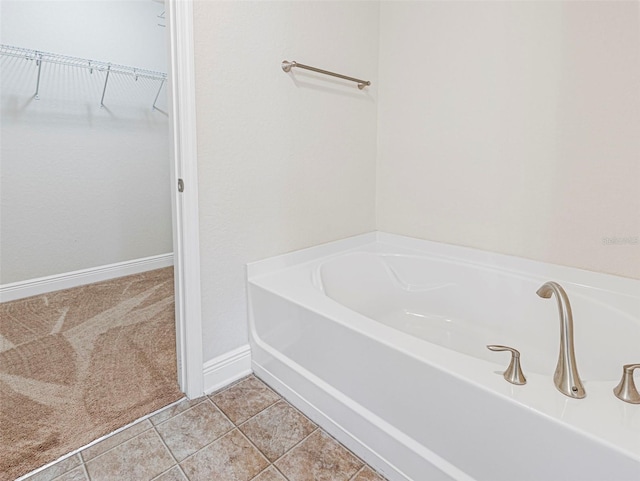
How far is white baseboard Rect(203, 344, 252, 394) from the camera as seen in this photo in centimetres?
163

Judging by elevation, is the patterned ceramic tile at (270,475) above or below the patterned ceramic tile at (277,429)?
below

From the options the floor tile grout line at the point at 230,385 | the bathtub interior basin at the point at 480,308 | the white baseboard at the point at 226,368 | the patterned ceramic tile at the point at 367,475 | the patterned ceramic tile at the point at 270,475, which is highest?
the bathtub interior basin at the point at 480,308

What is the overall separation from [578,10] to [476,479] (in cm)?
174

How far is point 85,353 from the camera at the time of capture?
192 centimetres

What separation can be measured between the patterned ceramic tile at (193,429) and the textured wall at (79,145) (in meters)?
1.94

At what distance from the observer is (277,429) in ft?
4.62

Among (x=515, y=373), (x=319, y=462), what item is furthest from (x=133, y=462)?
(x=515, y=373)

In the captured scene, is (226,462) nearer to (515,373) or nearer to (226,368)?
(226,368)

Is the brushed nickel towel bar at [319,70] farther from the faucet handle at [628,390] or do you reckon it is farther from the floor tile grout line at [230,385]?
the faucet handle at [628,390]

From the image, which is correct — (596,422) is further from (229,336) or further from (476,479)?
(229,336)

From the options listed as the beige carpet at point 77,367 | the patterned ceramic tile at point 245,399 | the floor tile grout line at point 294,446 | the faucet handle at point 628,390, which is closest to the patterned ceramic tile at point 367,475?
the floor tile grout line at point 294,446

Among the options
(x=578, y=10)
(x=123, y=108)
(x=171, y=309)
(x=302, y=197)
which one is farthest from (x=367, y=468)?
(x=123, y=108)

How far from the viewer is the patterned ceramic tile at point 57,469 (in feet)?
3.89

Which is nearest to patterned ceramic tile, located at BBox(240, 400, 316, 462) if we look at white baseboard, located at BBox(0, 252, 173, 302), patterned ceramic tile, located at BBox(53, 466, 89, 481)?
patterned ceramic tile, located at BBox(53, 466, 89, 481)
